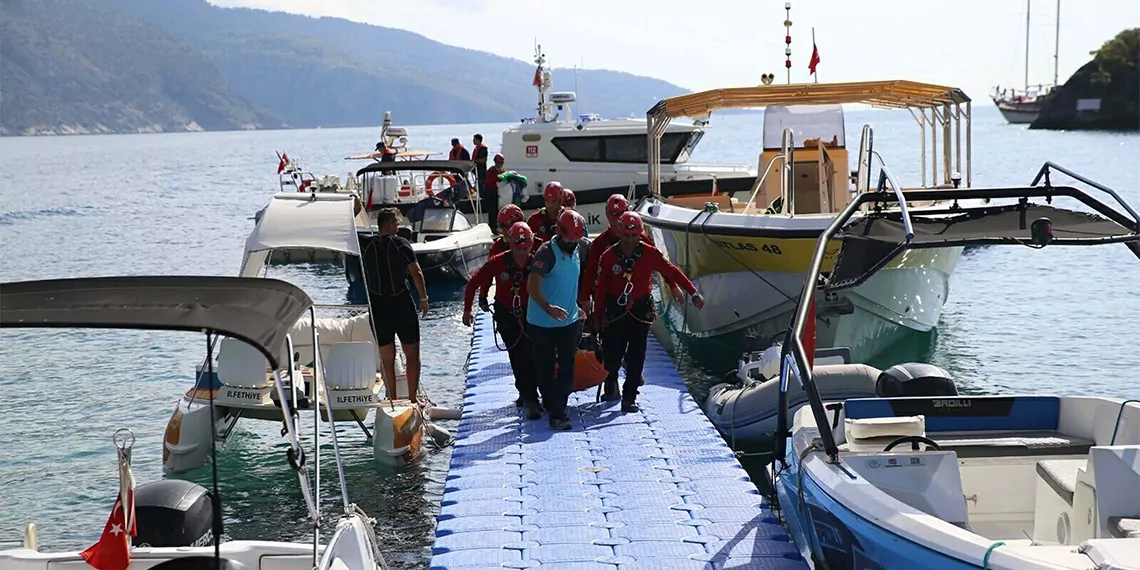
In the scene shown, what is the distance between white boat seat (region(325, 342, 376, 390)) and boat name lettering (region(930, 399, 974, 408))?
4.28 meters

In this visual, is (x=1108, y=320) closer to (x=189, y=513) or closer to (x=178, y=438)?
(x=178, y=438)

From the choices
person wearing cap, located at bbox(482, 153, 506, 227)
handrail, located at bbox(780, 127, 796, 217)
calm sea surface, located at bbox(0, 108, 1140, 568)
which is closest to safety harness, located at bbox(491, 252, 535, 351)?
calm sea surface, located at bbox(0, 108, 1140, 568)

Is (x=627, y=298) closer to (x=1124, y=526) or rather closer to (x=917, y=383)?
(x=917, y=383)

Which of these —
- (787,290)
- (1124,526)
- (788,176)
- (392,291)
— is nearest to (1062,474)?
(1124,526)

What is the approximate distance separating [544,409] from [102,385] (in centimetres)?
699

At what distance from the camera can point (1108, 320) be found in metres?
18.9

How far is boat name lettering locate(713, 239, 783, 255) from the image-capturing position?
12.2 meters

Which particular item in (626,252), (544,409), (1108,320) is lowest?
(1108,320)

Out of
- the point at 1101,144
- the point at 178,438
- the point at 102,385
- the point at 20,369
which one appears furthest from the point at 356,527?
the point at 1101,144

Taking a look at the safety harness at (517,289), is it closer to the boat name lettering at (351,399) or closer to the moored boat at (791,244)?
the boat name lettering at (351,399)

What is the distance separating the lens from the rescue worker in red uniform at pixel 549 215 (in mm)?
9445

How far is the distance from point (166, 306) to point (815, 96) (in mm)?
10541

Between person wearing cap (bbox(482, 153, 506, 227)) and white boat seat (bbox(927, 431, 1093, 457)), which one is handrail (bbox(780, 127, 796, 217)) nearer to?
white boat seat (bbox(927, 431, 1093, 457))

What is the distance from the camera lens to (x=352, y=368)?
9156 millimetres
